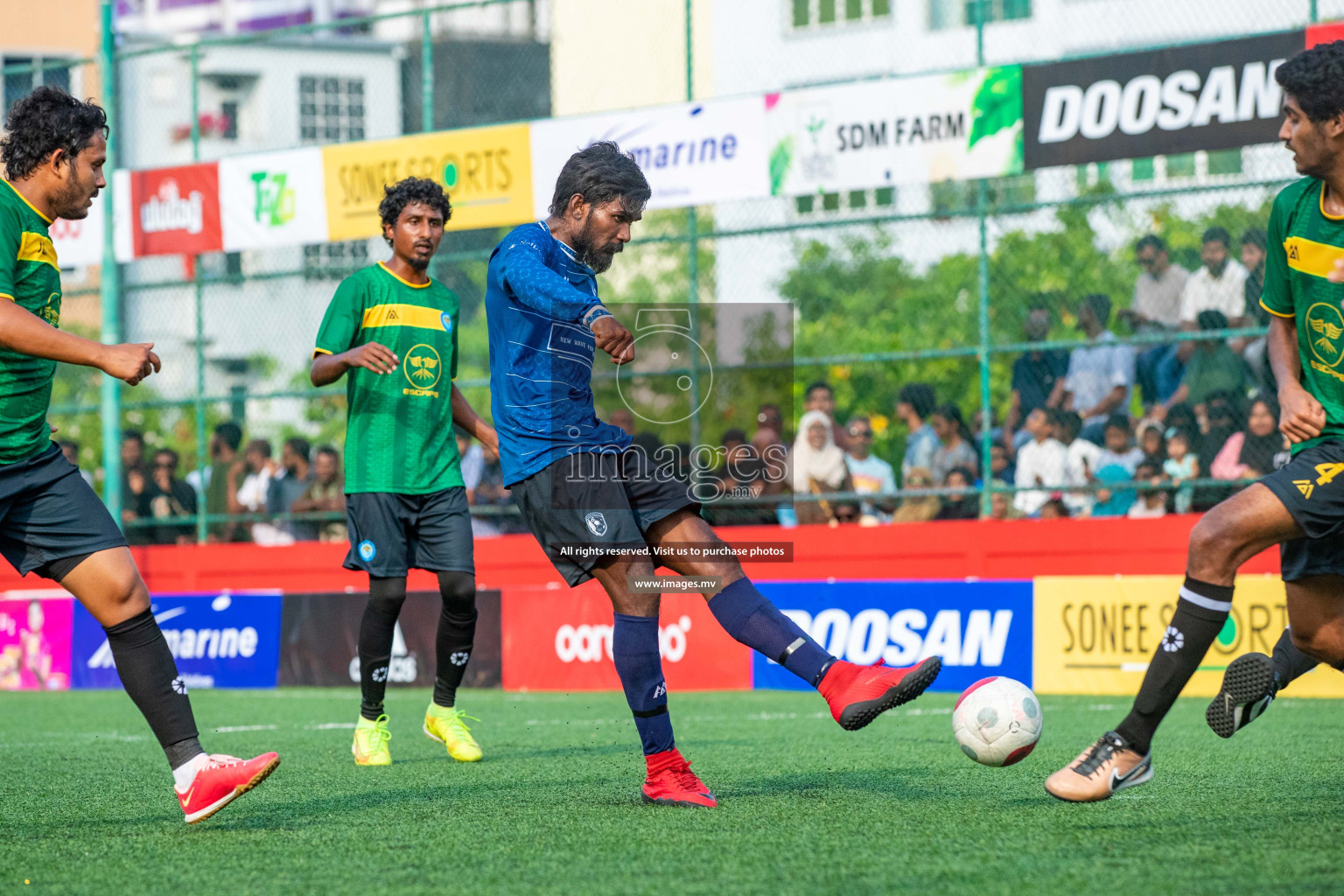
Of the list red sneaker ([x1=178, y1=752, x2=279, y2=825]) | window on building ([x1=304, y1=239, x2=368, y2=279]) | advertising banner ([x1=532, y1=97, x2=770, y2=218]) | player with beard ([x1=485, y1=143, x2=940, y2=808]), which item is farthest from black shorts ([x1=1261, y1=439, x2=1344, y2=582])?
window on building ([x1=304, y1=239, x2=368, y2=279])

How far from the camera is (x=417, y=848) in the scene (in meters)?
4.36

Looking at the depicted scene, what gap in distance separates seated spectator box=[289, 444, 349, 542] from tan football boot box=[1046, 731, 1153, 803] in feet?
32.6

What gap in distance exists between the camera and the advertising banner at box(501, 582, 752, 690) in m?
11.2

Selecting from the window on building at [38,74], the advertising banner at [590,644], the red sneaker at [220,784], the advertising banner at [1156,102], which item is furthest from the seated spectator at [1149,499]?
the window on building at [38,74]

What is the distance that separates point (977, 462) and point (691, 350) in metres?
2.54

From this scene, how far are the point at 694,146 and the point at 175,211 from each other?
5260mm

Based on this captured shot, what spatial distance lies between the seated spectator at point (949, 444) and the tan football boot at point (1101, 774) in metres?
7.36

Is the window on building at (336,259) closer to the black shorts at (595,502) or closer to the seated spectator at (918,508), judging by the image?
the seated spectator at (918,508)

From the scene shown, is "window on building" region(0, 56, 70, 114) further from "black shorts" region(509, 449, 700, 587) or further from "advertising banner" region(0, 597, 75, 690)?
"black shorts" region(509, 449, 700, 587)

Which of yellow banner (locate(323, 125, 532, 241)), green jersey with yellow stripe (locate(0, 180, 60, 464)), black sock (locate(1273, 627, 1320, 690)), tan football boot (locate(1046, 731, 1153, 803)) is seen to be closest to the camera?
tan football boot (locate(1046, 731, 1153, 803))

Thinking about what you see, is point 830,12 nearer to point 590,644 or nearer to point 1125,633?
point 590,644

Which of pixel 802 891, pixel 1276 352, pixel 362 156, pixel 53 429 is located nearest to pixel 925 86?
pixel 362 156

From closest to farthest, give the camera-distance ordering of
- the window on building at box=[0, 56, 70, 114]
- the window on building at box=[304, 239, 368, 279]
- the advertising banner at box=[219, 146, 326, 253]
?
the advertising banner at box=[219, 146, 326, 253]
the window on building at box=[304, 239, 368, 279]
the window on building at box=[0, 56, 70, 114]

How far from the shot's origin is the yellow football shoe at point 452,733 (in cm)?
675
